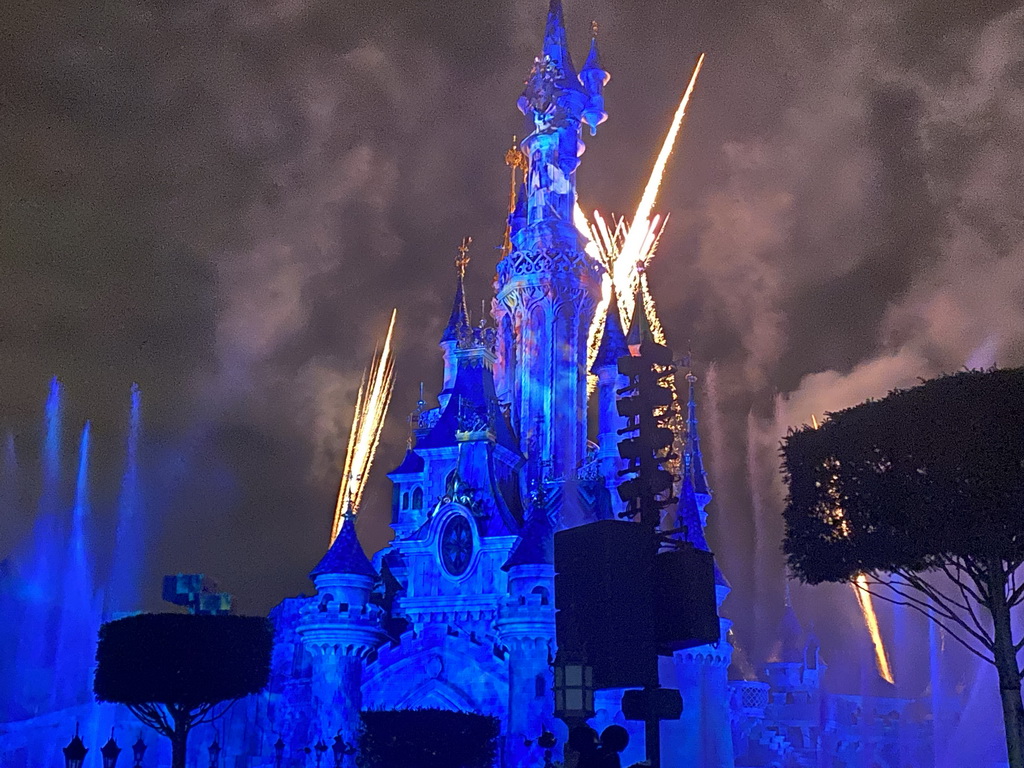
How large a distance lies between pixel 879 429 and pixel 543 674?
2212 cm

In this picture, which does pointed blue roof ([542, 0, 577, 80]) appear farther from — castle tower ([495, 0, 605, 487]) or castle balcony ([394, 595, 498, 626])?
castle balcony ([394, 595, 498, 626])

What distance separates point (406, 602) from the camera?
50531mm

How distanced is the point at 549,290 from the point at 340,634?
2166 cm

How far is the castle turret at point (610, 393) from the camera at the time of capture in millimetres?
54844

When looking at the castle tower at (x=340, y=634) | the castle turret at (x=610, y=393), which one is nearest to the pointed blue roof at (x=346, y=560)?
the castle tower at (x=340, y=634)

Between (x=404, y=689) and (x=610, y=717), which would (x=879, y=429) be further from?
(x=404, y=689)

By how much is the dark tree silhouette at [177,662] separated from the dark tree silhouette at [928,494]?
22.1 m

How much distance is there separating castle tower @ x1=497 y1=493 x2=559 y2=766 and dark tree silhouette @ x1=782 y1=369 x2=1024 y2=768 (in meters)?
17.3

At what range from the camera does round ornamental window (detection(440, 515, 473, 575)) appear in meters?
50.2

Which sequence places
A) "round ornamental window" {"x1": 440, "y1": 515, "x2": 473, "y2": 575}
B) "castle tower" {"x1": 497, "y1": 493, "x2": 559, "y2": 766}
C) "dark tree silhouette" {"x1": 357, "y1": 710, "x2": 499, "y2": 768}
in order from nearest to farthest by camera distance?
1. "dark tree silhouette" {"x1": 357, "y1": 710, "x2": 499, "y2": 768}
2. "castle tower" {"x1": 497, "y1": 493, "x2": 559, "y2": 766}
3. "round ornamental window" {"x1": 440, "y1": 515, "x2": 473, "y2": 575}

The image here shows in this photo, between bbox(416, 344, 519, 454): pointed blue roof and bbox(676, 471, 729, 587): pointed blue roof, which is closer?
bbox(676, 471, 729, 587): pointed blue roof

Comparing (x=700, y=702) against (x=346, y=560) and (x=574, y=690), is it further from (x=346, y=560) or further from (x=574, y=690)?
(x=574, y=690)

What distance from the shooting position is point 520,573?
145 feet

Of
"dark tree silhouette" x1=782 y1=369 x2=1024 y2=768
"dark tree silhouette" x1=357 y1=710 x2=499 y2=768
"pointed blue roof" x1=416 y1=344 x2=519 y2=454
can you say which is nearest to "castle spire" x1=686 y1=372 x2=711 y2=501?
"pointed blue roof" x1=416 y1=344 x2=519 y2=454
